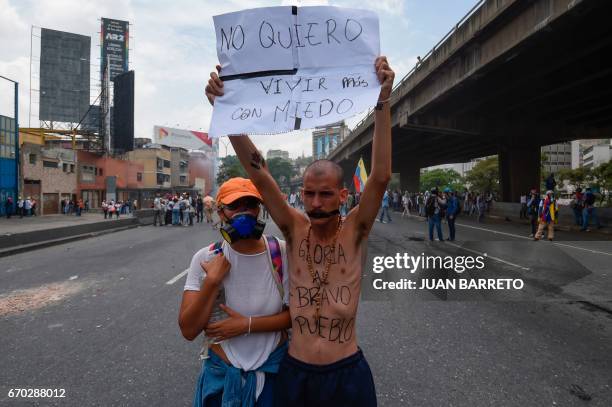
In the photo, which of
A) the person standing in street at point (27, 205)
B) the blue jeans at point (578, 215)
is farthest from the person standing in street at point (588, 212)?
the person standing in street at point (27, 205)

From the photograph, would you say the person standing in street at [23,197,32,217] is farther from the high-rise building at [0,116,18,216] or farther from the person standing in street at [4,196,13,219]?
the person standing in street at [4,196,13,219]

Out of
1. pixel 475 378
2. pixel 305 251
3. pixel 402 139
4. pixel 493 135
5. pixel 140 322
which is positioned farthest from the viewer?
pixel 402 139

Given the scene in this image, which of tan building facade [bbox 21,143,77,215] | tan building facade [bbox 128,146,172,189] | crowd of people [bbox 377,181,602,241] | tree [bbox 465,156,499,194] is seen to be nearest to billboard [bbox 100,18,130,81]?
tan building facade [bbox 128,146,172,189]

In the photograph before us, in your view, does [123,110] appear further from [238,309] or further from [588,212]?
[238,309]

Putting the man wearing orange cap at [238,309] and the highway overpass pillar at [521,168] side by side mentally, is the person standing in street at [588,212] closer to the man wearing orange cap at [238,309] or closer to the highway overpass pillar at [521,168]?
the highway overpass pillar at [521,168]

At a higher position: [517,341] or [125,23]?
[125,23]

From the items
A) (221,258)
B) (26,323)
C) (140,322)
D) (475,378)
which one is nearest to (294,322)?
(221,258)

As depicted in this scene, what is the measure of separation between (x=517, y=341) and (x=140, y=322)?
426 cm

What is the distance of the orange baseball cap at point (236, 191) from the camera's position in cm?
187

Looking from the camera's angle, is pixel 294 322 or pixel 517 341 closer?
pixel 294 322

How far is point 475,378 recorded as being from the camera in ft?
10.7

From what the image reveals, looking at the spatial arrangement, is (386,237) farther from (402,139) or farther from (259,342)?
(402,139)

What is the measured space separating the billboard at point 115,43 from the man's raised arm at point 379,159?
298ft

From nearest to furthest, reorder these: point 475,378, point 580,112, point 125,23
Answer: point 475,378 → point 580,112 → point 125,23
